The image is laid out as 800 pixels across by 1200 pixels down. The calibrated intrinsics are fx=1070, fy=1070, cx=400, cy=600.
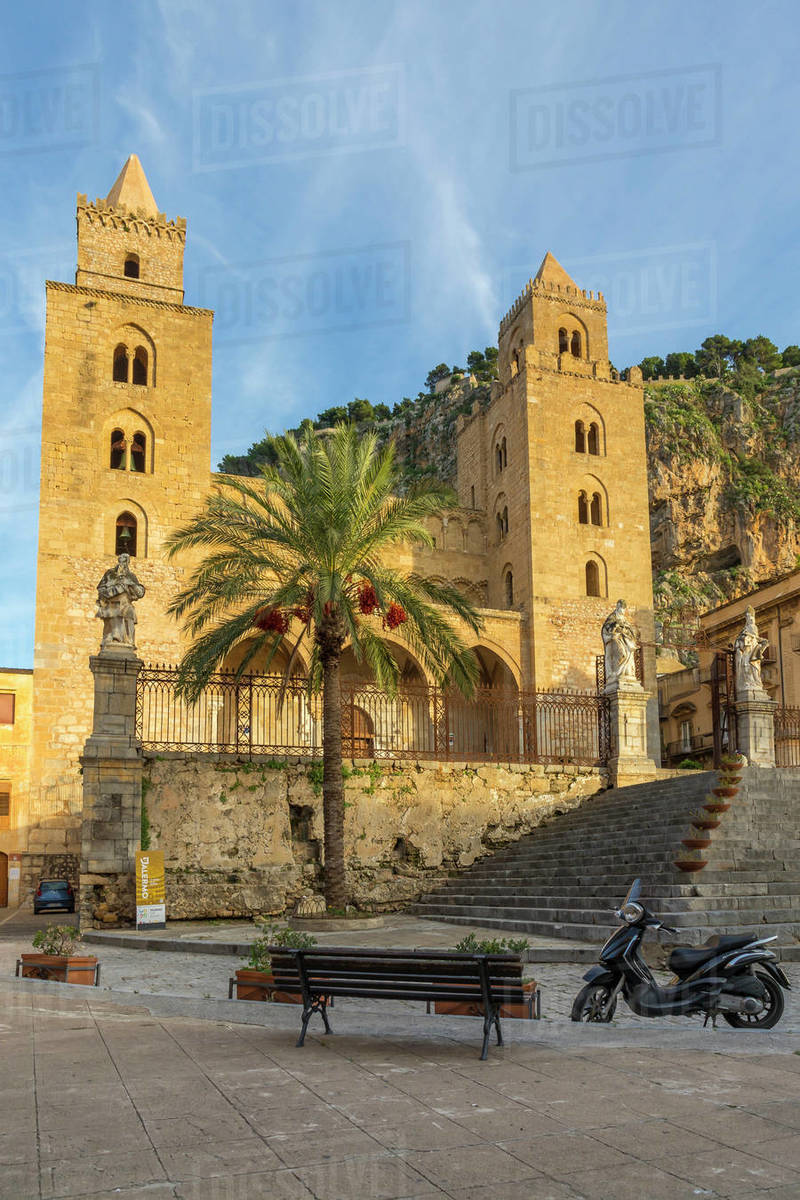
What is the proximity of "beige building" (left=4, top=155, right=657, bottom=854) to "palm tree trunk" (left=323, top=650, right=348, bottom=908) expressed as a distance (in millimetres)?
13317

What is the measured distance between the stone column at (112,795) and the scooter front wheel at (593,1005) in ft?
32.4

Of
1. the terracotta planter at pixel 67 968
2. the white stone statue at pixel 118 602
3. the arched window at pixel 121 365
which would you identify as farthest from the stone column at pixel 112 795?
the arched window at pixel 121 365

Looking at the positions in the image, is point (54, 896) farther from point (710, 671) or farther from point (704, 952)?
point (704, 952)

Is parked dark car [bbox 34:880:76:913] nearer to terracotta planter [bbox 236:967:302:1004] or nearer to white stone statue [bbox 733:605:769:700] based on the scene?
white stone statue [bbox 733:605:769:700]

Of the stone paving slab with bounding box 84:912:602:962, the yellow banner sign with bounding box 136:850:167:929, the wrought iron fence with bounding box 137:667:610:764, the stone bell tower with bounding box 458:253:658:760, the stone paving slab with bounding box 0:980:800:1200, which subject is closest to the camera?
the stone paving slab with bounding box 0:980:800:1200

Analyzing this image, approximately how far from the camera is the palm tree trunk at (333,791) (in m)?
15.7

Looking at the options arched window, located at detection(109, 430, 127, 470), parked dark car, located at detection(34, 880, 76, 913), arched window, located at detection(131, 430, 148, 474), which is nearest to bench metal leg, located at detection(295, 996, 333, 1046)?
parked dark car, located at detection(34, 880, 76, 913)

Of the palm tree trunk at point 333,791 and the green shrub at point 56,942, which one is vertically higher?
the palm tree trunk at point 333,791

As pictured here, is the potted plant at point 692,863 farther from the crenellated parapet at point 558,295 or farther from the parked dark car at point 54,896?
the crenellated parapet at point 558,295

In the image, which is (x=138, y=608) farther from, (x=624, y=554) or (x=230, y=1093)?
(x=230, y=1093)

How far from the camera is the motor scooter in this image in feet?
23.0

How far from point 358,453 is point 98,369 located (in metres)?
17.1

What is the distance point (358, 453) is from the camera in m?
16.7

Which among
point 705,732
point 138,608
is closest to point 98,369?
point 138,608
